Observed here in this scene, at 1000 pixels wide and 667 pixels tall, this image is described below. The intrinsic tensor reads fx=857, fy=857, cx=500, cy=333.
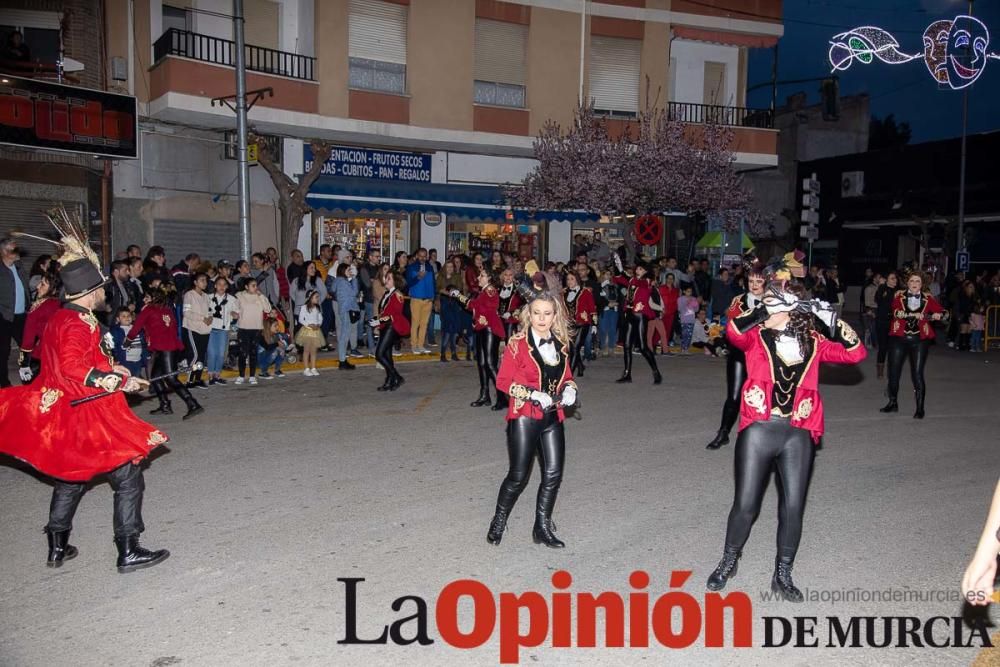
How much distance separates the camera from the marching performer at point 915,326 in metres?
10.4

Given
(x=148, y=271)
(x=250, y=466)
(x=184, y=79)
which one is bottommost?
(x=250, y=466)

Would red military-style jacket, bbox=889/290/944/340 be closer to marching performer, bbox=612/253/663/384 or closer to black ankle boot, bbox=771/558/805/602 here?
marching performer, bbox=612/253/663/384

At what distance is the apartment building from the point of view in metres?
19.5

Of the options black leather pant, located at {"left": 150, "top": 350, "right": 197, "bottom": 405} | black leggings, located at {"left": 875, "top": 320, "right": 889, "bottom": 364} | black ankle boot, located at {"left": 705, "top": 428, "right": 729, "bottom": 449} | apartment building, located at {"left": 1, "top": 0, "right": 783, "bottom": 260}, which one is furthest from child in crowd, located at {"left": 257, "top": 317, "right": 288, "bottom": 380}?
black leggings, located at {"left": 875, "top": 320, "right": 889, "bottom": 364}

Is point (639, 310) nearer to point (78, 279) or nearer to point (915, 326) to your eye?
point (915, 326)

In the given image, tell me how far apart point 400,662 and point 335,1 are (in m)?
19.5

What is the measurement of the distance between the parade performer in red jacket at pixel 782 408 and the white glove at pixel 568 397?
3.60 feet

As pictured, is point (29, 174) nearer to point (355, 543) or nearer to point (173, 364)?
point (173, 364)

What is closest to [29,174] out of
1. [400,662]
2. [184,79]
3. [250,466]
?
[184,79]

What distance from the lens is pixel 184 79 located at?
18.5 m

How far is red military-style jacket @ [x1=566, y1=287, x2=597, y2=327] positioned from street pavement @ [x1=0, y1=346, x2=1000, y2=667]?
8.47 feet

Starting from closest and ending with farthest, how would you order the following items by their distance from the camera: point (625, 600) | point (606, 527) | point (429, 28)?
1. point (625, 600)
2. point (606, 527)
3. point (429, 28)

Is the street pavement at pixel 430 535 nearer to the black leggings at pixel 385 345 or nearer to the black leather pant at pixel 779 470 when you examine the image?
the black leather pant at pixel 779 470

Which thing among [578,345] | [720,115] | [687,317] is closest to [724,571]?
[578,345]
